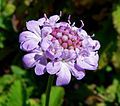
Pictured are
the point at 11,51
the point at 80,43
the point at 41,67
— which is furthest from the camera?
the point at 11,51

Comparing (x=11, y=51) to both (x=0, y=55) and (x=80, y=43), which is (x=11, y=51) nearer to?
(x=0, y=55)

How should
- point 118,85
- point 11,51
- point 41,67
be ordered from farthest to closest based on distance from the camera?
point 11,51
point 118,85
point 41,67

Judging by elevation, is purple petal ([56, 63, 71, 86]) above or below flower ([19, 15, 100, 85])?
below

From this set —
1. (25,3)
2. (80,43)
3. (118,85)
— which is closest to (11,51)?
(25,3)

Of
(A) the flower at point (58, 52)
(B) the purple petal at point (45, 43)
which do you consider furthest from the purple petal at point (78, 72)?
(B) the purple petal at point (45, 43)

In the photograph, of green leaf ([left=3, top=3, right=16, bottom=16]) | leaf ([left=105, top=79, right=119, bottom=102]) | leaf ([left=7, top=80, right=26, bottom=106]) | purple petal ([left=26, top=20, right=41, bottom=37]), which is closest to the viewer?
purple petal ([left=26, top=20, right=41, bottom=37])

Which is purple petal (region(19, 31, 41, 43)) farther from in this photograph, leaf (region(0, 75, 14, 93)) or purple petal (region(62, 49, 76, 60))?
leaf (region(0, 75, 14, 93))

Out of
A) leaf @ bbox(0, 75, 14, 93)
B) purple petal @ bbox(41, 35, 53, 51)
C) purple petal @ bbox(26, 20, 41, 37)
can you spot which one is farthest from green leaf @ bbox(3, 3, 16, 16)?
purple petal @ bbox(41, 35, 53, 51)

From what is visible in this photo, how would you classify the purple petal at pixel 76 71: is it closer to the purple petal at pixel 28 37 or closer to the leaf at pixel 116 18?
the purple petal at pixel 28 37
